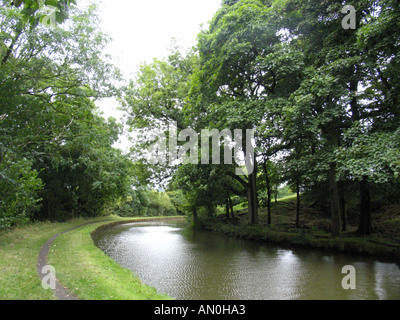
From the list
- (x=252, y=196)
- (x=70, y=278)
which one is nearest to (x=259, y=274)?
(x=70, y=278)

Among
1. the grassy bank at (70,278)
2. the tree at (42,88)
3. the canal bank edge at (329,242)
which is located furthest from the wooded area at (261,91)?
the grassy bank at (70,278)

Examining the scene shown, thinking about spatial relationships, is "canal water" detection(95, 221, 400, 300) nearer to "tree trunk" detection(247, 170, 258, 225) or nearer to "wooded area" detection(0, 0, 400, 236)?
"wooded area" detection(0, 0, 400, 236)

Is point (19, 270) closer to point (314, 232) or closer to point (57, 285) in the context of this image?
point (57, 285)

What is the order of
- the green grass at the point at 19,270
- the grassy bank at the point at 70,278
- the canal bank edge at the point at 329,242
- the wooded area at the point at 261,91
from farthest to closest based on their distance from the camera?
the canal bank edge at the point at 329,242 → the wooded area at the point at 261,91 → the grassy bank at the point at 70,278 → the green grass at the point at 19,270

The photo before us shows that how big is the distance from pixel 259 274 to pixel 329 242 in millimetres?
5594

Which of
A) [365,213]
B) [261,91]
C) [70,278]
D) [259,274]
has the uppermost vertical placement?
[261,91]

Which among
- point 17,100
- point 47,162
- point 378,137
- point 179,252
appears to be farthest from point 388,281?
point 47,162

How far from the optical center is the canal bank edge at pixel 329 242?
10695mm

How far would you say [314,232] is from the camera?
15648 mm

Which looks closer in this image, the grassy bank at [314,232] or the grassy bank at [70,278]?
the grassy bank at [70,278]

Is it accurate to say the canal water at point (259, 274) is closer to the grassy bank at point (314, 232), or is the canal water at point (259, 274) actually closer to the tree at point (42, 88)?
the grassy bank at point (314, 232)

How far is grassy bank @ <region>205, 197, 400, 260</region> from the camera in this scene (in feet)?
36.6

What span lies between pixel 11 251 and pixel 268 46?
503 inches

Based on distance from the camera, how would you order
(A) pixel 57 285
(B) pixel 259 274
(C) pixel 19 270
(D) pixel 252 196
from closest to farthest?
(A) pixel 57 285
(C) pixel 19 270
(B) pixel 259 274
(D) pixel 252 196
